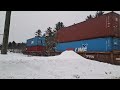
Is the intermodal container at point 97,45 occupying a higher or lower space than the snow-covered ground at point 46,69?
higher

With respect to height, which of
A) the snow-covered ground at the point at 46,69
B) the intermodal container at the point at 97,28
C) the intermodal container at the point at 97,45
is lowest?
the snow-covered ground at the point at 46,69

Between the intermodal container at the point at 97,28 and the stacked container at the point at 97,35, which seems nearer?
the stacked container at the point at 97,35

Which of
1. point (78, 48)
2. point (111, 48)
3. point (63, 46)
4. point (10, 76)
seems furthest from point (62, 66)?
point (63, 46)

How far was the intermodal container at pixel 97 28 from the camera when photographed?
17297 mm

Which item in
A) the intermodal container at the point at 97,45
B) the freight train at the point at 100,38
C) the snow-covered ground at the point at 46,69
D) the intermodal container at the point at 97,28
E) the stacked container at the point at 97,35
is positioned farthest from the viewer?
the intermodal container at the point at 97,28

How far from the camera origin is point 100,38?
18.2 m

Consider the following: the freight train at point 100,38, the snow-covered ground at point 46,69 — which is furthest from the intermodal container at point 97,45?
the snow-covered ground at point 46,69

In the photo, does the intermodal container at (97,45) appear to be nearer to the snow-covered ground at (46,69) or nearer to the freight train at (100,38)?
the freight train at (100,38)

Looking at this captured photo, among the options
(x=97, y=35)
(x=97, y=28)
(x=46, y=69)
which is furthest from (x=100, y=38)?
(x=46, y=69)

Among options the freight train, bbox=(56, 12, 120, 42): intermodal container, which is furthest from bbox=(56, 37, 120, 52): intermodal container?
bbox=(56, 12, 120, 42): intermodal container

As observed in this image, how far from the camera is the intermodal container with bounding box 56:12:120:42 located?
1730 cm

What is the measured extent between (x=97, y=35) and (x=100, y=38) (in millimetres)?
693
